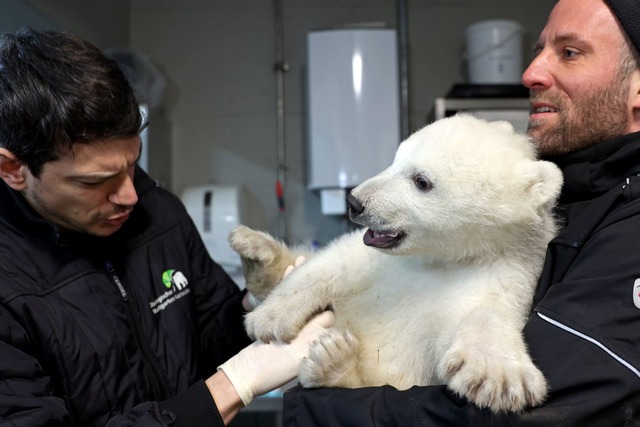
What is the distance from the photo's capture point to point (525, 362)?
830mm

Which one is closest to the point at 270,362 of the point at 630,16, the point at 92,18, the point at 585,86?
the point at 585,86

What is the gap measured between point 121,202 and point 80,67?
30cm

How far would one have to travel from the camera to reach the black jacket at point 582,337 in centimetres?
77

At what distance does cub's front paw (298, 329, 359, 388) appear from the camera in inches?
41.2

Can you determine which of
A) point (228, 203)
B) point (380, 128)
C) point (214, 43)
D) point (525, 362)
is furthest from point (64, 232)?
point (214, 43)

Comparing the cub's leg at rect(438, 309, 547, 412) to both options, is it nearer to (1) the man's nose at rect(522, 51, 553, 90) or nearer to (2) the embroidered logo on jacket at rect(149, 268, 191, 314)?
(1) the man's nose at rect(522, 51, 553, 90)

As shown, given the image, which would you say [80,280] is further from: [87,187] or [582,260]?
[582,260]

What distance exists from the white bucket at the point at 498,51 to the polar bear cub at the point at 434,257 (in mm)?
2257

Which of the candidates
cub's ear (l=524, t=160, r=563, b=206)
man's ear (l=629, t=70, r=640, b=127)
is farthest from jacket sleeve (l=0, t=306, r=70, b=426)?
man's ear (l=629, t=70, r=640, b=127)

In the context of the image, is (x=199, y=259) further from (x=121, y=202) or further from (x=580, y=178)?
Result: (x=580, y=178)

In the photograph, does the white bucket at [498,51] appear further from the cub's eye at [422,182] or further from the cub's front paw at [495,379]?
the cub's front paw at [495,379]

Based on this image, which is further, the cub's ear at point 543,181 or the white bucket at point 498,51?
the white bucket at point 498,51

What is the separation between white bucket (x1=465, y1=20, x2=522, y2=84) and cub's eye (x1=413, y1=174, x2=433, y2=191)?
241cm

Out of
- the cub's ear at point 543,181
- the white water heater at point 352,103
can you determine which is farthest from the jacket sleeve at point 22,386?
the white water heater at point 352,103
